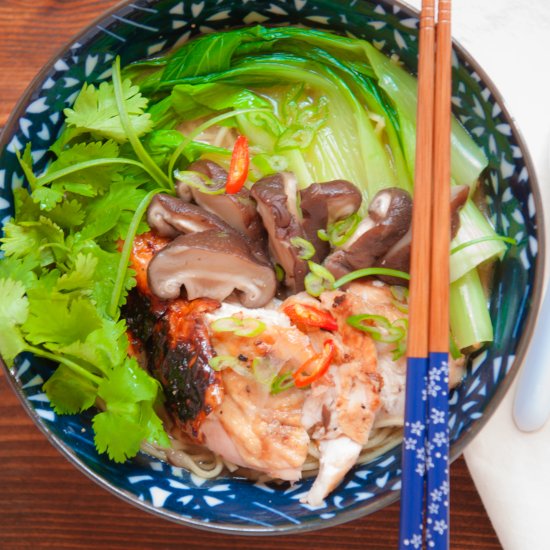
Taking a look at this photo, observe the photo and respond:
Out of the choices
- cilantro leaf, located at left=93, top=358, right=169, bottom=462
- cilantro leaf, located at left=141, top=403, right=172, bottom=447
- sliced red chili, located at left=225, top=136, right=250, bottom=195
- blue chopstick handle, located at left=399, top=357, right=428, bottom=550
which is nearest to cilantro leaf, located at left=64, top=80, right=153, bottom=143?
sliced red chili, located at left=225, top=136, right=250, bottom=195

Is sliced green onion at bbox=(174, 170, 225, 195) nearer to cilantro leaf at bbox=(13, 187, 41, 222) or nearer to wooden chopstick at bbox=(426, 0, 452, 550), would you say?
cilantro leaf at bbox=(13, 187, 41, 222)

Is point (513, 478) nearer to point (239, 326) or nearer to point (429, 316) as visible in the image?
point (429, 316)

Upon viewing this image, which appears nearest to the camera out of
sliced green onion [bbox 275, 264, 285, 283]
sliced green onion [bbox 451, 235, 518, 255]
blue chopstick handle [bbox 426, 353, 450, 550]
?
blue chopstick handle [bbox 426, 353, 450, 550]

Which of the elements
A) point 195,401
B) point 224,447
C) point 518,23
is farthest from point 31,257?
point 518,23

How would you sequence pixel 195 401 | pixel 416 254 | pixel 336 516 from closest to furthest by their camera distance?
pixel 416 254 < pixel 336 516 < pixel 195 401

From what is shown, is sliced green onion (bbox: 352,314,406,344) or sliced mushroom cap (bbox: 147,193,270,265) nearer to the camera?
sliced green onion (bbox: 352,314,406,344)

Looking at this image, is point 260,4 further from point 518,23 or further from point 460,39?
point 518,23

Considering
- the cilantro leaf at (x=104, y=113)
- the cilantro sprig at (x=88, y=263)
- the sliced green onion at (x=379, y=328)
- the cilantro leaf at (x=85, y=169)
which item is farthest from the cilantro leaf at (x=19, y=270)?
the sliced green onion at (x=379, y=328)
